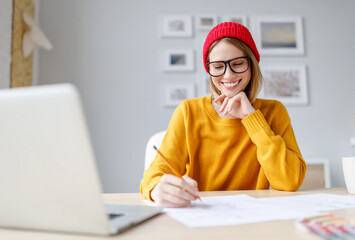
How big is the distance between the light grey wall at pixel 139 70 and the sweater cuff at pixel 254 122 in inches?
63.3

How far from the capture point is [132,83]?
2717 millimetres

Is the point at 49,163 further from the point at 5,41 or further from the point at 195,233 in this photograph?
the point at 5,41

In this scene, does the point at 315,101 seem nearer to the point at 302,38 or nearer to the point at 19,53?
the point at 302,38

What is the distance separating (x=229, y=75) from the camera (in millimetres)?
1188

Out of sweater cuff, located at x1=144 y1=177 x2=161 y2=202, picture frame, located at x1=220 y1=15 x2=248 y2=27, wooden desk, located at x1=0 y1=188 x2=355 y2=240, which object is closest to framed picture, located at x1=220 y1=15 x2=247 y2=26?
picture frame, located at x1=220 y1=15 x2=248 y2=27

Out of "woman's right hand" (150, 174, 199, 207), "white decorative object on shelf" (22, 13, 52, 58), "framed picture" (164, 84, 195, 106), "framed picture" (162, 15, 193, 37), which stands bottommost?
"woman's right hand" (150, 174, 199, 207)

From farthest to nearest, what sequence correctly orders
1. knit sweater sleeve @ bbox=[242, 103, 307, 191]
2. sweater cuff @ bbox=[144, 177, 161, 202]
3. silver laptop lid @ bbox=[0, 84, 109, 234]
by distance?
knit sweater sleeve @ bbox=[242, 103, 307, 191], sweater cuff @ bbox=[144, 177, 161, 202], silver laptop lid @ bbox=[0, 84, 109, 234]

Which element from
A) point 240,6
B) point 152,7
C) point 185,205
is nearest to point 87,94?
point 152,7

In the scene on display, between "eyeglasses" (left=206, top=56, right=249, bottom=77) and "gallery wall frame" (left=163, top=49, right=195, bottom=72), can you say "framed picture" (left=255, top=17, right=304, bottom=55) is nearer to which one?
"gallery wall frame" (left=163, top=49, right=195, bottom=72)

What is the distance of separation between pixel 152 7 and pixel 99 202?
2636 mm

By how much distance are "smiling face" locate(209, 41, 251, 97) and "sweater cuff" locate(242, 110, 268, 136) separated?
0.16 meters

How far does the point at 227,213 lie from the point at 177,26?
7.92ft

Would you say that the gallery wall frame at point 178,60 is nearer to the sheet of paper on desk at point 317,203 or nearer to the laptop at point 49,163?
the sheet of paper on desk at point 317,203

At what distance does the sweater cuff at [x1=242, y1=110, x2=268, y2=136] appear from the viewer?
3.58ft
